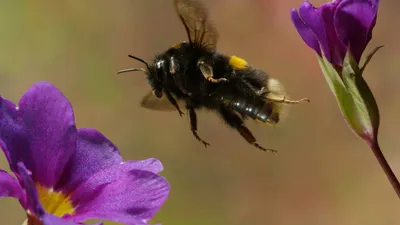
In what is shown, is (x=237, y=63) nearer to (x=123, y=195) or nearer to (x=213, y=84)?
(x=213, y=84)

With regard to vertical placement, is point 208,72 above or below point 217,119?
above

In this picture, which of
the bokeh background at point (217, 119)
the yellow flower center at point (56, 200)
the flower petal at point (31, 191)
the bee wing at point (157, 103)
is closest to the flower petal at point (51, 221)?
the flower petal at point (31, 191)

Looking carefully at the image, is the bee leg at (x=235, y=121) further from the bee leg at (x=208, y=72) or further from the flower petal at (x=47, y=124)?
the flower petal at (x=47, y=124)

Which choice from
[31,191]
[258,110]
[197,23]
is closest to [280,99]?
[258,110]

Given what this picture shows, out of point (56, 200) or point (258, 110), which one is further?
point (258, 110)

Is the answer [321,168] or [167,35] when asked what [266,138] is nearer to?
[321,168]

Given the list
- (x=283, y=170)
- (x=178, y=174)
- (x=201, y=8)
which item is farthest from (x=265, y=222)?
(x=201, y=8)
